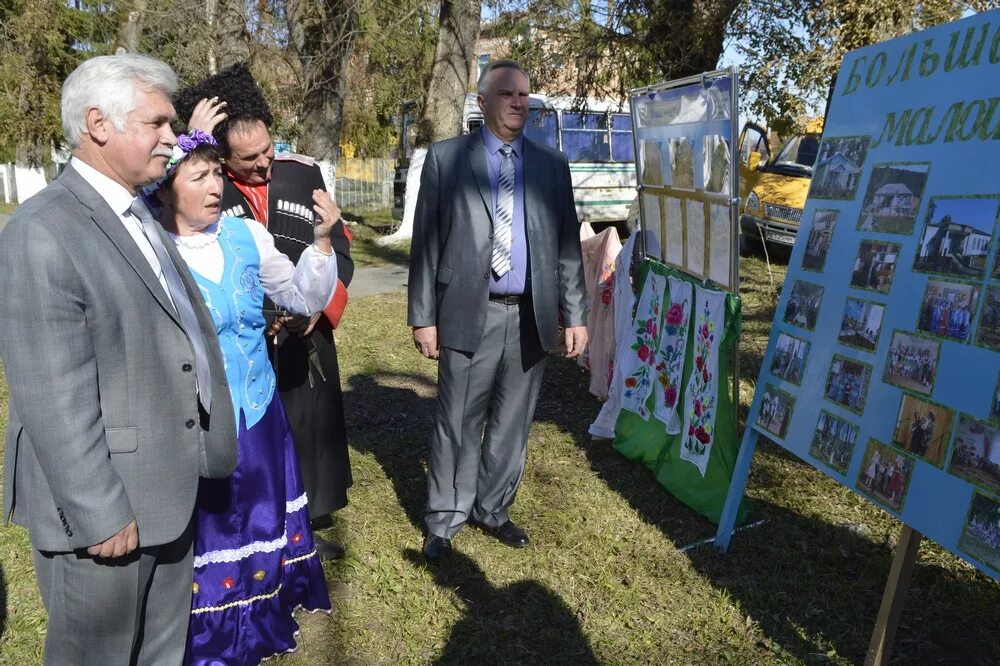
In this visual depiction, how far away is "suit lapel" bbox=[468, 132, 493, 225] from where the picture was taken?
340 cm

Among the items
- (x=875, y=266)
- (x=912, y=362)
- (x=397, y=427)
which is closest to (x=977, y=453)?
(x=912, y=362)

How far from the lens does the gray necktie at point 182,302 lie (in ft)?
6.46

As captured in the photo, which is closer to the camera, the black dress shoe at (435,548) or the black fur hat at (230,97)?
the black fur hat at (230,97)

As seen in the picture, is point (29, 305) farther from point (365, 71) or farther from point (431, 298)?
point (365, 71)

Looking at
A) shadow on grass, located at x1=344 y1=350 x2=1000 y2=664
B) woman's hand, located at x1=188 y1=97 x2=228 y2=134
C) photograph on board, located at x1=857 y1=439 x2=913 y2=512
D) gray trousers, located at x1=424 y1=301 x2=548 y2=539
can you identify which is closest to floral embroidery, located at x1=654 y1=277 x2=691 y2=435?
shadow on grass, located at x1=344 y1=350 x2=1000 y2=664

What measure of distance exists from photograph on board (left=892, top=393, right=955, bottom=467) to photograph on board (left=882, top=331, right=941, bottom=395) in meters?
0.05

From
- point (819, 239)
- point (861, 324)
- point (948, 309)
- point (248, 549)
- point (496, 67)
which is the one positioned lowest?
point (248, 549)

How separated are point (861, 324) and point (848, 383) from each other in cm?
21

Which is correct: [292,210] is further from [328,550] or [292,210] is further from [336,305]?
[328,550]

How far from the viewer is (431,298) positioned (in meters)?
3.46

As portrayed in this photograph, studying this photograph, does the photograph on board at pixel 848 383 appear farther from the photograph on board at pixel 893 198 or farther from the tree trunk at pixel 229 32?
the tree trunk at pixel 229 32

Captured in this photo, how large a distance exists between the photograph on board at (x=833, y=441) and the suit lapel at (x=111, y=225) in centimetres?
222

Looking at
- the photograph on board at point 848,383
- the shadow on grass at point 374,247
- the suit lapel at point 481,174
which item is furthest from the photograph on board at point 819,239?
the shadow on grass at point 374,247

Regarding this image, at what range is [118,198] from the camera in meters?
1.84
